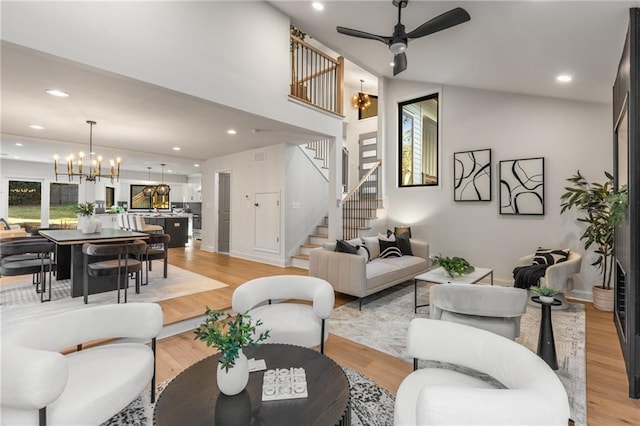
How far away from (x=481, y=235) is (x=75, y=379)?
18.5ft

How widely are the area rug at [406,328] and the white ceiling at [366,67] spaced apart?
2.86 meters

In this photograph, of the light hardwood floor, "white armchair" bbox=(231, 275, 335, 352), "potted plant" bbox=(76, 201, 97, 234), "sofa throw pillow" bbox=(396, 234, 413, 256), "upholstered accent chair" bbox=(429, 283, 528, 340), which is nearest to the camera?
the light hardwood floor

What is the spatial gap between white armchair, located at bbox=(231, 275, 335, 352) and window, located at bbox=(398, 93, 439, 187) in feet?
14.4

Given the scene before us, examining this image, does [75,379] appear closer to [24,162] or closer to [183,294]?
[183,294]

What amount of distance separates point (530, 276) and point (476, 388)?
343 centimetres

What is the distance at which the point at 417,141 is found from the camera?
6.69 metres

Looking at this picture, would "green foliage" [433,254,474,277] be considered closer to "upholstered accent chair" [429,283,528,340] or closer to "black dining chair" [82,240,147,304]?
"upholstered accent chair" [429,283,528,340]

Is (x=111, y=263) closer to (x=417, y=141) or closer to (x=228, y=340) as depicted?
(x=228, y=340)

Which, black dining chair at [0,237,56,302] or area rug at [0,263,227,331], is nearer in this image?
area rug at [0,263,227,331]

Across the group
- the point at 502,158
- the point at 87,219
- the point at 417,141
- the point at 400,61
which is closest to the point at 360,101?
the point at 417,141

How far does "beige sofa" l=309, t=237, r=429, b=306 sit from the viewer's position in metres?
3.90

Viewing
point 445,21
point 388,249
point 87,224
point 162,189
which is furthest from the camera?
point 162,189

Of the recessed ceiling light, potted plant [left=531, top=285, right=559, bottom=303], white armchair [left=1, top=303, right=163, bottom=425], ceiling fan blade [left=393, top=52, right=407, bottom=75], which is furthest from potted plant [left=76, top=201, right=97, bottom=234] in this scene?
potted plant [left=531, top=285, right=559, bottom=303]

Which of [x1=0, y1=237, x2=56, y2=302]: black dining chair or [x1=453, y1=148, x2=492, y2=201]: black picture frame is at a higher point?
[x1=453, y1=148, x2=492, y2=201]: black picture frame
